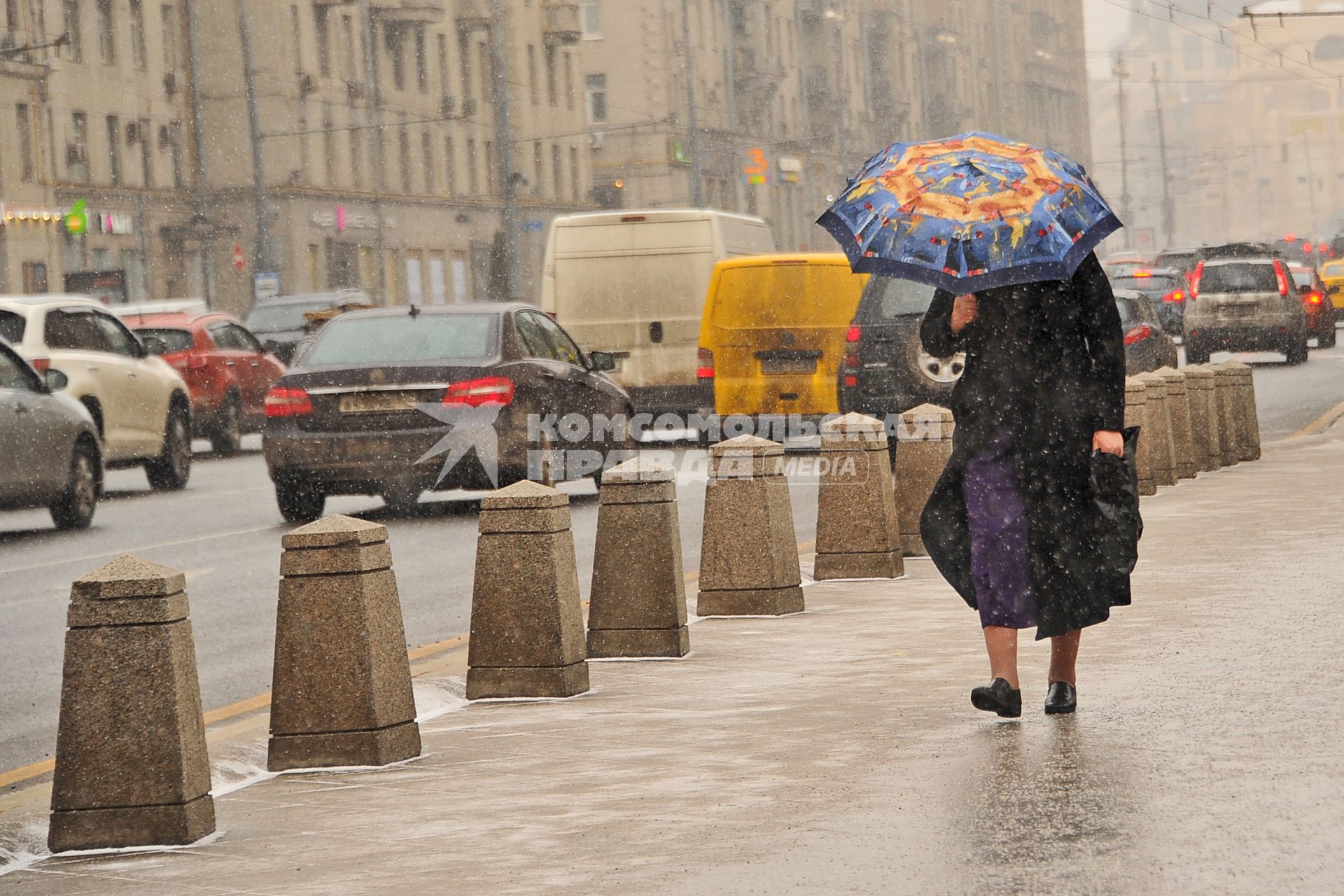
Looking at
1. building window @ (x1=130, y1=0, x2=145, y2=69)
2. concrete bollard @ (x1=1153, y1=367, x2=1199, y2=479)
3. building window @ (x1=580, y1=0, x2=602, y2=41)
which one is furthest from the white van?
building window @ (x1=580, y1=0, x2=602, y2=41)

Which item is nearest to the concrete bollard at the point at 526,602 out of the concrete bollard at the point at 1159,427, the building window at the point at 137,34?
the concrete bollard at the point at 1159,427

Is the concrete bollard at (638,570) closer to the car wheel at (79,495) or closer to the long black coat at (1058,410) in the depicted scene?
the long black coat at (1058,410)

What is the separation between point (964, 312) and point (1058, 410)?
403 mm

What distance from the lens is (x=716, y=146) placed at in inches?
3258

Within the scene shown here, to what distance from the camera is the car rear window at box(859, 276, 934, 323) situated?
19141mm

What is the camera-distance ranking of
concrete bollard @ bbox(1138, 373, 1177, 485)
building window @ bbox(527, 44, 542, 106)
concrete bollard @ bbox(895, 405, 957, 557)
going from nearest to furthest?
concrete bollard @ bbox(895, 405, 957, 557) → concrete bollard @ bbox(1138, 373, 1177, 485) → building window @ bbox(527, 44, 542, 106)

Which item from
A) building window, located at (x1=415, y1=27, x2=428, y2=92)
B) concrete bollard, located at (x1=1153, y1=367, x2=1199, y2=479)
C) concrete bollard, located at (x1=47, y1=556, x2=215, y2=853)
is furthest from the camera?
building window, located at (x1=415, y1=27, x2=428, y2=92)

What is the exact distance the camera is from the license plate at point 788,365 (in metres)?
21.7

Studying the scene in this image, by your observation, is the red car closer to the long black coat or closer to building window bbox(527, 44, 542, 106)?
the long black coat

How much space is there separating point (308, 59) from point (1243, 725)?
182 ft

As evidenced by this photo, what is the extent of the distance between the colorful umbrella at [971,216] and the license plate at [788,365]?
45.8 ft

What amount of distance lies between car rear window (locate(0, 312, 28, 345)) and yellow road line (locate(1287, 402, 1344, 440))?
1129cm

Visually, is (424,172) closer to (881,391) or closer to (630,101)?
(630,101)

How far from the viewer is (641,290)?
2494 cm
